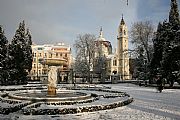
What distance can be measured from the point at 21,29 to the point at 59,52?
44188mm

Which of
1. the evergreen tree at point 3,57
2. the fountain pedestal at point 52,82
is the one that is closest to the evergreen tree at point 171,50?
the fountain pedestal at point 52,82

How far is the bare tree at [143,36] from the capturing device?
130 ft

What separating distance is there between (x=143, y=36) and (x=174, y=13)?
10.3 meters

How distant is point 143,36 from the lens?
130ft

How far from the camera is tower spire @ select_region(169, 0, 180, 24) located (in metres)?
29.1

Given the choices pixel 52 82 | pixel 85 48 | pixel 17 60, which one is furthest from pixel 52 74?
pixel 85 48

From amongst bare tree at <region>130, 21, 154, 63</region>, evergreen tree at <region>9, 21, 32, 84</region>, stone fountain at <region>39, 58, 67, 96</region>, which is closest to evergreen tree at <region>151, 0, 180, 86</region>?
bare tree at <region>130, 21, 154, 63</region>

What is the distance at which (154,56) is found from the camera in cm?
3416

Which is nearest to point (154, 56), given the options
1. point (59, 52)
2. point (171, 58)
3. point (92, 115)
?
point (171, 58)

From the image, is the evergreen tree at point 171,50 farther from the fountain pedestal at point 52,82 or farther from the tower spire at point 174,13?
the fountain pedestal at point 52,82

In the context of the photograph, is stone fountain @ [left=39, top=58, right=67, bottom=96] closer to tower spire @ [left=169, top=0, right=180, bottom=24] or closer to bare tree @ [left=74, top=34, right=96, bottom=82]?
tower spire @ [left=169, top=0, right=180, bottom=24]

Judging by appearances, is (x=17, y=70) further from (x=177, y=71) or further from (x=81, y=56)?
(x=177, y=71)

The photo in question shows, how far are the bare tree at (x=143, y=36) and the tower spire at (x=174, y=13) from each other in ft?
31.0

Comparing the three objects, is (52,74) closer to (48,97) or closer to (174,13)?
(48,97)
